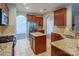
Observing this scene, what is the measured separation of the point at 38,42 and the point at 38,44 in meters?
0.03

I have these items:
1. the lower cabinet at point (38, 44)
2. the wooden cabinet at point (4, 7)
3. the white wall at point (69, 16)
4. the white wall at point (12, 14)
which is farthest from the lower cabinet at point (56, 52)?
the wooden cabinet at point (4, 7)

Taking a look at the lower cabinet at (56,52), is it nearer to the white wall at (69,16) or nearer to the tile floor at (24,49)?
the tile floor at (24,49)

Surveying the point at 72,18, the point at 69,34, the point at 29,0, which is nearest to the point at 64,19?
the point at 72,18

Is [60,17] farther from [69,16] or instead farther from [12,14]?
[12,14]

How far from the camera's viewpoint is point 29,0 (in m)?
1.66

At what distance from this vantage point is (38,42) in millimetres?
1785

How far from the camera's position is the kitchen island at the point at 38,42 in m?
1.73

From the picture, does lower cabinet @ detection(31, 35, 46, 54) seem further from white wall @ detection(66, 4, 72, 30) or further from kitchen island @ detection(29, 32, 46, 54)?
white wall @ detection(66, 4, 72, 30)

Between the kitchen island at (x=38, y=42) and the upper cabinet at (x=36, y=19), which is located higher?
the upper cabinet at (x=36, y=19)

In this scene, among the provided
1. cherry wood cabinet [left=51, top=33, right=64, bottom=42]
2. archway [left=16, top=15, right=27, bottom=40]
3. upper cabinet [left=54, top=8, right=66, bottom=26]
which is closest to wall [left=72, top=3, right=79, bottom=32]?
upper cabinet [left=54, top=8, right=66, bottom=26]

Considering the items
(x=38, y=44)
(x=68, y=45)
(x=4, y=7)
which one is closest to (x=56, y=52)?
(x=68, y=45)

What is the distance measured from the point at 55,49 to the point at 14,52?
0.61 metres

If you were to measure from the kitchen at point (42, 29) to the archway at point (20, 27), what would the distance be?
5 cm

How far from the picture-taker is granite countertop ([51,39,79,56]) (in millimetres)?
1525
